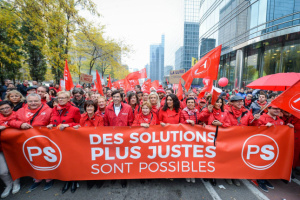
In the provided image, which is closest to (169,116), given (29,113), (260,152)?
(260,152)

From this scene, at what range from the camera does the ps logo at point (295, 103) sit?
8.79 feet

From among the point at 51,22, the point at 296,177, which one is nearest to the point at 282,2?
the point at 296,177

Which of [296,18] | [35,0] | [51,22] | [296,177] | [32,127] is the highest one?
[296,18]

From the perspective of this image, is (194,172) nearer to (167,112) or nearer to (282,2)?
(167,112)

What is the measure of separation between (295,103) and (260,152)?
1.16m

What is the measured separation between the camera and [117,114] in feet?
12.1

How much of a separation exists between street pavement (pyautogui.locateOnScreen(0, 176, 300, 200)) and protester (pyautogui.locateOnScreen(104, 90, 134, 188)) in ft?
4.47

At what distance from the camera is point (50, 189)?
3.10 metres

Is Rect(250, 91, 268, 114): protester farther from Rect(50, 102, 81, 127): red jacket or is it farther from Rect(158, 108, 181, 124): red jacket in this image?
Rect(50, 102, 81, 127): red jacket

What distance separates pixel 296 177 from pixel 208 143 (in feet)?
8.57

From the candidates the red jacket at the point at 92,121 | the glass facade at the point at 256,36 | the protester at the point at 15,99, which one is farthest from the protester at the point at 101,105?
the glass facade at the point at 256,36

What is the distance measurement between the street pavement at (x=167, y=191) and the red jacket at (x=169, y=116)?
4.45 ft

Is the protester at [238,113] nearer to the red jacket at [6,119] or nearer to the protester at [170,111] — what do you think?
the protester at [170,111]

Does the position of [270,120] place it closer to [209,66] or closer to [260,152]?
[260,152]
